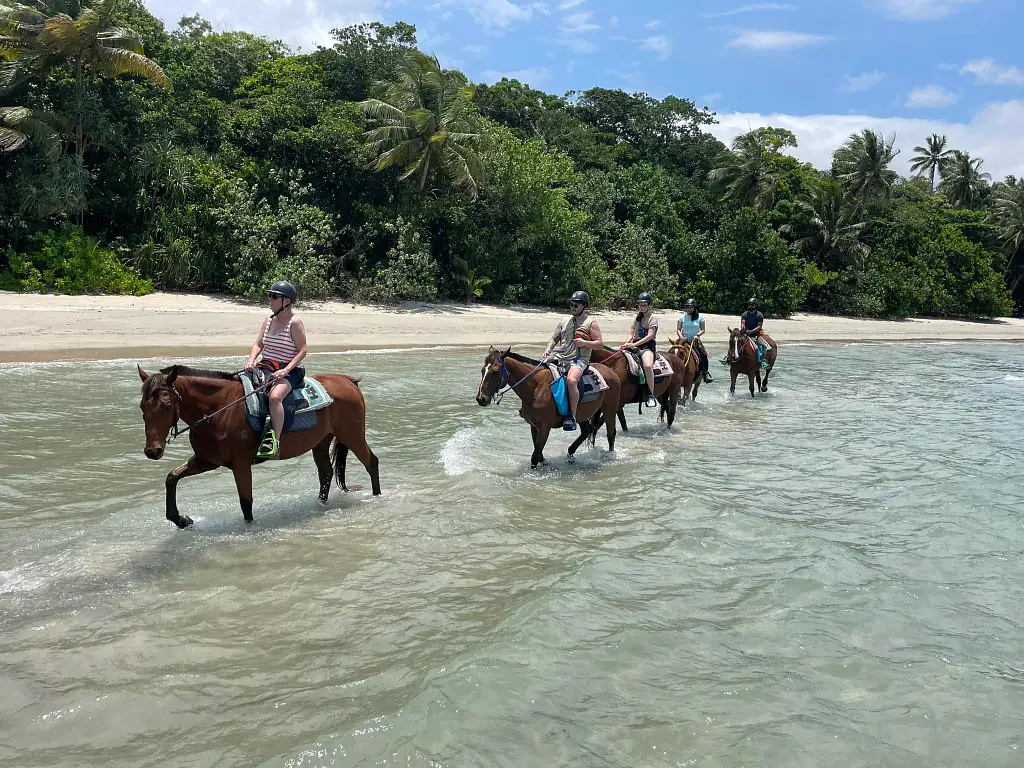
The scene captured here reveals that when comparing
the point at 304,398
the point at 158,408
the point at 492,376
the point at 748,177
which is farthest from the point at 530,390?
the point at 748,177

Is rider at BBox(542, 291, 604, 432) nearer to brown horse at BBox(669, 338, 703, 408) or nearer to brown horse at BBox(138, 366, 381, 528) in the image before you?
brown horse at BBox(138, 366, 381, 528)

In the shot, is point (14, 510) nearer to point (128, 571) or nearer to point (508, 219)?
point (128, 571)

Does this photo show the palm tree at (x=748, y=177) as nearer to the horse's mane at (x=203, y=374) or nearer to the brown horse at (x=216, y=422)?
the brown horse at (x=216, y=422)

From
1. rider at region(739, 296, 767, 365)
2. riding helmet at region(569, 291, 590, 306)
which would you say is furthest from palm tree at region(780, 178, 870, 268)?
riding helmet at region(569, 291, 590, 306)

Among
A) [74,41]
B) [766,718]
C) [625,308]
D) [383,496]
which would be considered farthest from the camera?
[625,308]

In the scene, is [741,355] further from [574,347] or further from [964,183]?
[964,183]

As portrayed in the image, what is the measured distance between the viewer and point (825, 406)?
17172 millimetres

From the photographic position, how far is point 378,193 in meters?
32.3

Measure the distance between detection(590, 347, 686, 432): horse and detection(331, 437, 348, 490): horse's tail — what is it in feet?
14.0

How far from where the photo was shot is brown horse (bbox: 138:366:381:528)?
6.37 m

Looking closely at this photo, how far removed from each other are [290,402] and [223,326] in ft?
53.9

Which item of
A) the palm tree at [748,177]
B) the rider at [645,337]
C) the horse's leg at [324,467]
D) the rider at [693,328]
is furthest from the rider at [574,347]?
the palm tree at [748,177]

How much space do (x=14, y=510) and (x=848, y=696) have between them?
8240 millimetres

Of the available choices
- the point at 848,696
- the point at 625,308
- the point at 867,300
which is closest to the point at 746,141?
the point at 867,300
